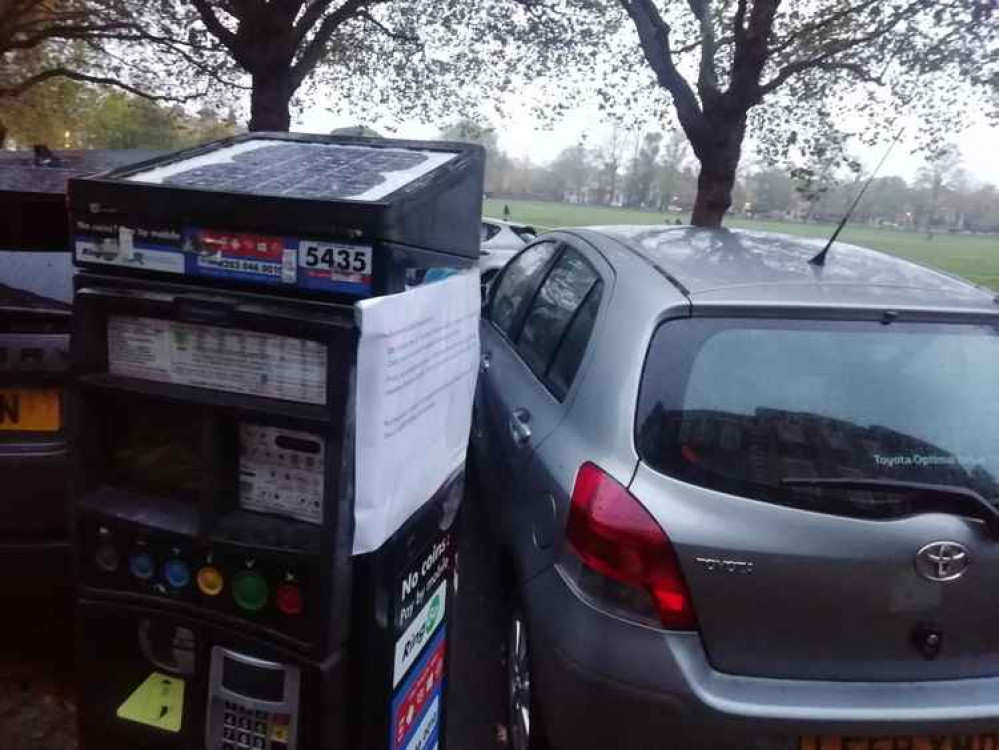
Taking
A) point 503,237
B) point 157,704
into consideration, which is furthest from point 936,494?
point 503,237

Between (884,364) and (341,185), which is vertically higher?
(341,185)

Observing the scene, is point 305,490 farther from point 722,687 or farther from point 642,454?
point 722,687

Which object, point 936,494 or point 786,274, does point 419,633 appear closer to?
point 936,494

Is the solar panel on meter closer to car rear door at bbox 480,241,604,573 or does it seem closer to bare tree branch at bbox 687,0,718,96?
car rear door at bbox 480,241,604,573

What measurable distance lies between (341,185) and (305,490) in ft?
2.07

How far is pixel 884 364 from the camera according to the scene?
2.14 m

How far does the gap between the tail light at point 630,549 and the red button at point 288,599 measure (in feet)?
2.58

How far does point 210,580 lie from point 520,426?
4.46 feet

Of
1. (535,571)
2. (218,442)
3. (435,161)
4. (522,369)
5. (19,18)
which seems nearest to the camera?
(218,442)

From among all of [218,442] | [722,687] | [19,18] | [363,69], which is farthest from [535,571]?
[19,18]

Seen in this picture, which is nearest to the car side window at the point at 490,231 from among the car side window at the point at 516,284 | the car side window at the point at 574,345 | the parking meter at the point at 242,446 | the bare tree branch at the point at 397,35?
the bare tree branch at the point at 397,35

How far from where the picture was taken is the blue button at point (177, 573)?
65.2 inches

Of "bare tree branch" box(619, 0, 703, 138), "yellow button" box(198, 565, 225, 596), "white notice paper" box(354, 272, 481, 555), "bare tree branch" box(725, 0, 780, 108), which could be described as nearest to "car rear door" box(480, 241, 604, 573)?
"white notice paper" box(354, 272, 481, 555)

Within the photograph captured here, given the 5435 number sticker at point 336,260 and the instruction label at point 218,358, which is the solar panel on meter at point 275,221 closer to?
the 5435 number sticker at point 336,260
